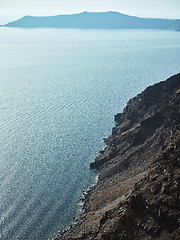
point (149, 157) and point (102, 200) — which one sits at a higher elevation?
point (149, 157)

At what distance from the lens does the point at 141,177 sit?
62.9 m

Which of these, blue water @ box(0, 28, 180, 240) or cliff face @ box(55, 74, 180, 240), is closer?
cliff face @ box(55, 74, 180, 240)

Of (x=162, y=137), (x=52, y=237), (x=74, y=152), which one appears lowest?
(x=52, y=237)

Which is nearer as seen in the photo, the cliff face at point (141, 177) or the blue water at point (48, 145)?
the cliff face at point (141, 177)

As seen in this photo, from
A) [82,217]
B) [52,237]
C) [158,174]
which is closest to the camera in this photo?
[158,174]

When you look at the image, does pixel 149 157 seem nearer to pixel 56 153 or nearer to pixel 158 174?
pixel 158 174

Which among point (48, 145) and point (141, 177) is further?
point (48, 145)

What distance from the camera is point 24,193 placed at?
237ft

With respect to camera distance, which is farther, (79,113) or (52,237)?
(79,113)

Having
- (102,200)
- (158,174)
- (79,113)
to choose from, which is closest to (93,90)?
(79,113)

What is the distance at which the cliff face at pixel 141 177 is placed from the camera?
44156 millimetres

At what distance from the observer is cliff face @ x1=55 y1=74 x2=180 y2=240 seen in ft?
145

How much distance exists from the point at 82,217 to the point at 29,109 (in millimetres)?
74018

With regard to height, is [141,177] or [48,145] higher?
[141,177]
